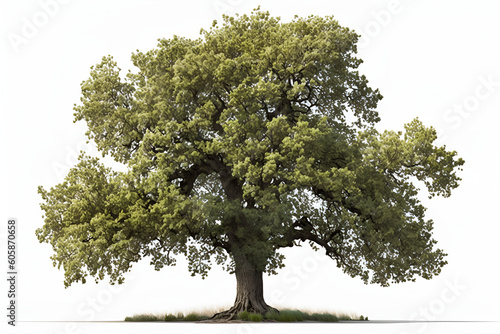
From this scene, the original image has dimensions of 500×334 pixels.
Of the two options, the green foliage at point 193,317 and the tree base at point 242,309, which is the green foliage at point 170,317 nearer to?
the green foliage at point 193,317

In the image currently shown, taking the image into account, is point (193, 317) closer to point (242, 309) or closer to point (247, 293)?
point (242, 309)

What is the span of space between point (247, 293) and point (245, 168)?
5.93 meters

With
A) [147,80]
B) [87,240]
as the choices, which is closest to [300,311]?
[87,240]

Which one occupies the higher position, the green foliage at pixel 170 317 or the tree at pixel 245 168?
the tree at pixel 245 168

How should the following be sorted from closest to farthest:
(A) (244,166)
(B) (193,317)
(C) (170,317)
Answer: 1. (A) (244,166)
2. (B) (193,317)
3. (C) (170,317)

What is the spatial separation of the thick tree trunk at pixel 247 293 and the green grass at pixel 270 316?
1.84 feet

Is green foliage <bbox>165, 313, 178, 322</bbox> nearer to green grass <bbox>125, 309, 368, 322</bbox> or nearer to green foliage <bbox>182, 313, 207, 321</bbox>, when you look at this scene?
green grass <bbox>125, 309, 368, 322</bbox>

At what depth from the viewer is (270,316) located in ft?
87.5

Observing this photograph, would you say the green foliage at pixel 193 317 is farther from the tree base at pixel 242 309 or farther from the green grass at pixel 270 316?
the tree base at pixel 242 309

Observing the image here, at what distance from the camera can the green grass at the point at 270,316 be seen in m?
26.5

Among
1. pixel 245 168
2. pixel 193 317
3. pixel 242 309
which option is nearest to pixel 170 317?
pixel 193 317

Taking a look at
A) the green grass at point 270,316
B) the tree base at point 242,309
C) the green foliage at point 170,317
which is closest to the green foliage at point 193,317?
the green grass at point 270,316

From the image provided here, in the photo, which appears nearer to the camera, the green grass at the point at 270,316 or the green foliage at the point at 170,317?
the green grass at the point at 270,316

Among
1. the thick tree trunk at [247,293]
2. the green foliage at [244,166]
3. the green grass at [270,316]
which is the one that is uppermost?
the green foliage at [244,166]
